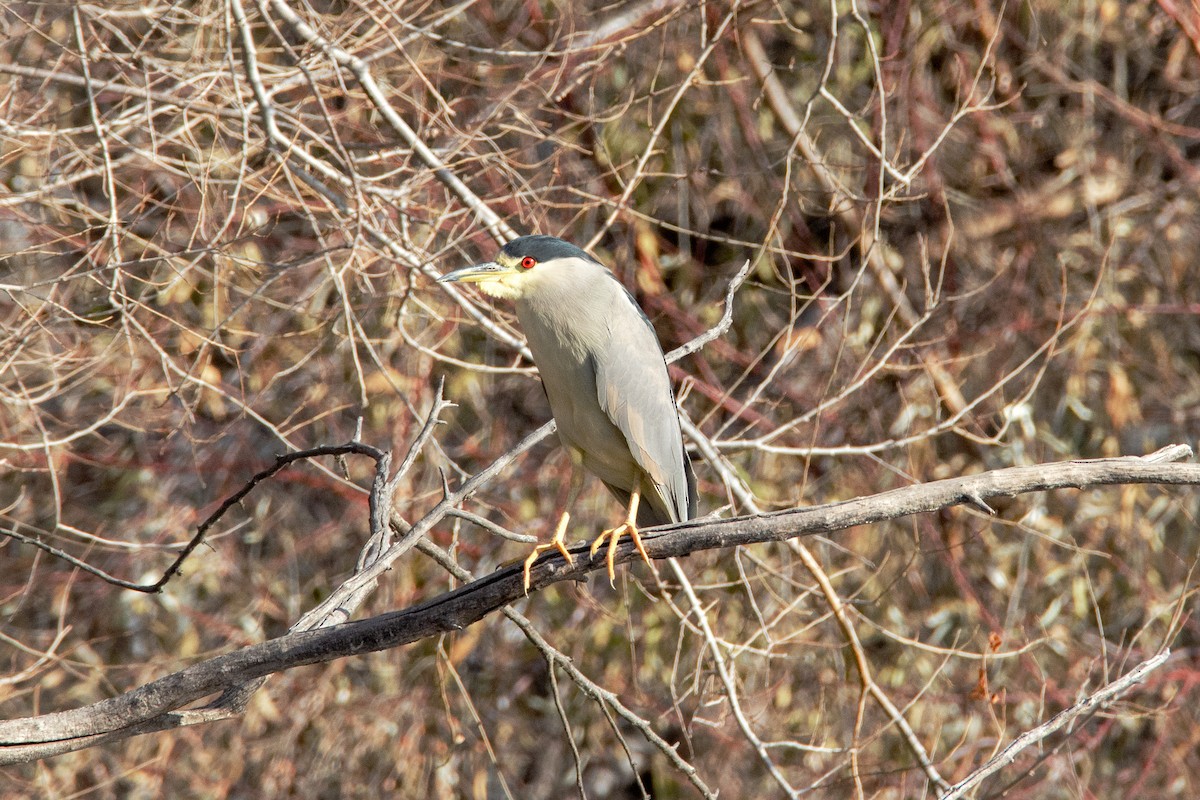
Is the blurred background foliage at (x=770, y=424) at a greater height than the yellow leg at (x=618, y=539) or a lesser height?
lesser

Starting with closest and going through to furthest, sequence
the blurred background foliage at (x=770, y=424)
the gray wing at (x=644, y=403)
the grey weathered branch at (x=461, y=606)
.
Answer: the grey weathered branch at (x=461, y=606)
the gray wing at (x=644, y=403)
the blurred background foliage at (x=770, y=424)

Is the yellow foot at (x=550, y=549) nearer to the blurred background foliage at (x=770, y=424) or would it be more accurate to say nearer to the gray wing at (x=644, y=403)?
the gray wing at (x=644, y=403)

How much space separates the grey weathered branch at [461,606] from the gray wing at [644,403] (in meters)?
0.74

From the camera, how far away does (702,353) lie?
4863 millimetres

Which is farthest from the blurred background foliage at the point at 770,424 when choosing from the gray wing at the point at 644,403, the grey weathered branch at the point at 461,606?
the grey weathered branch at the point at 461,606

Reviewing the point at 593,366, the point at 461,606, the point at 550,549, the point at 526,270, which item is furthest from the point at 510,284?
the point at 461,606

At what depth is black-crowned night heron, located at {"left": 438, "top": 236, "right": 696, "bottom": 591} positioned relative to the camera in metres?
2.92

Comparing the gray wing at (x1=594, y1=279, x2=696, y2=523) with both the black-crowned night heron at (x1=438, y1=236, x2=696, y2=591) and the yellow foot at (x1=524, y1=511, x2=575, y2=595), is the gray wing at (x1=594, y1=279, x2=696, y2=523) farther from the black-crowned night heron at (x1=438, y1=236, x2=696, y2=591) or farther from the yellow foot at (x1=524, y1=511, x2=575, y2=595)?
the yellow foot at (x1=524, y1=511, x2=575, y2=595)

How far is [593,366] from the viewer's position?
2936 mm

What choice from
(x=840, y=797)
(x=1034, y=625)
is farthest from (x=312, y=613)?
(x=1034, y=625)

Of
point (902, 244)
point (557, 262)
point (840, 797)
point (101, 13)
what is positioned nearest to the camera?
point (557, 262)

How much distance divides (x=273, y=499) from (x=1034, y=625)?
3.14 m

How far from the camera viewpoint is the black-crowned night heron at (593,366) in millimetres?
2920

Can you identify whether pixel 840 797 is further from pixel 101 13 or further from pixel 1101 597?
pixel 101 13
